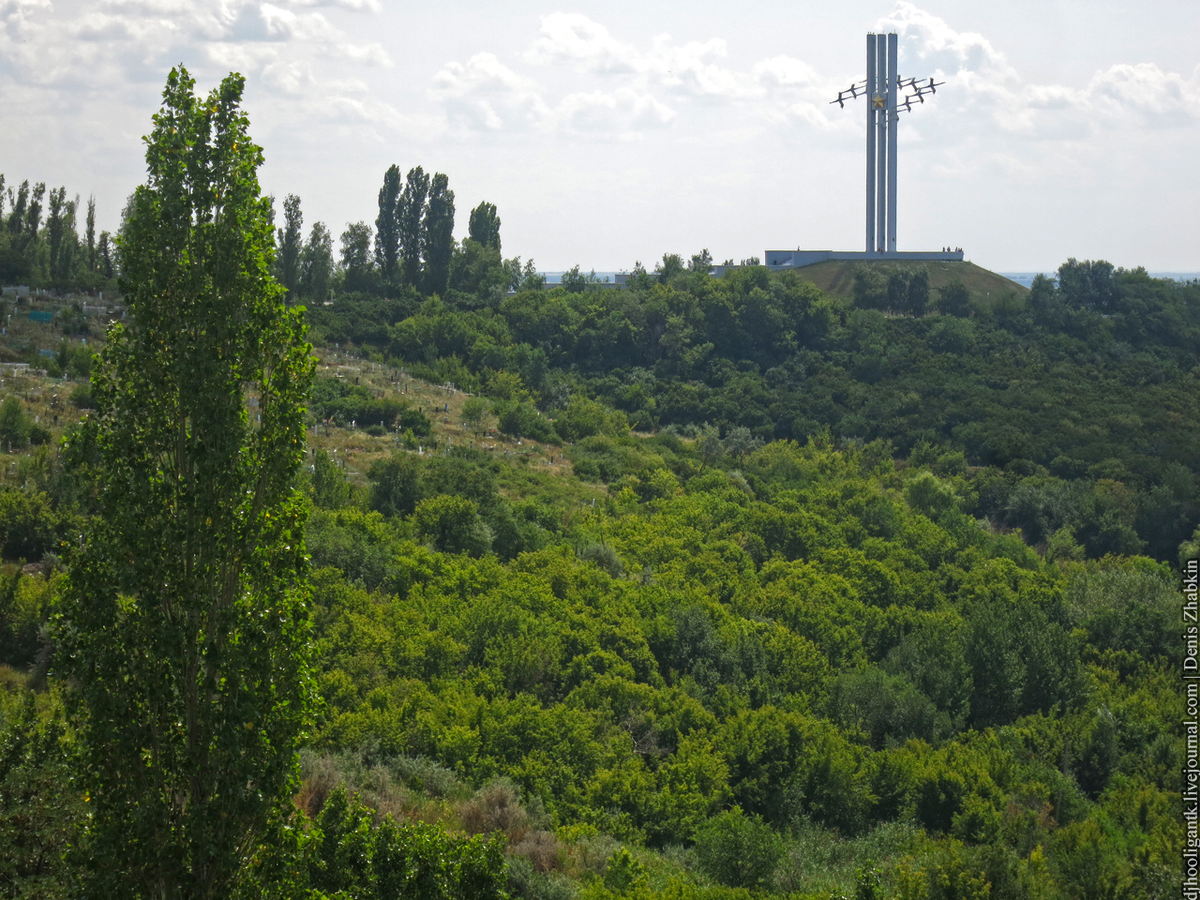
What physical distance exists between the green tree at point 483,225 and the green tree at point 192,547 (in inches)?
2535

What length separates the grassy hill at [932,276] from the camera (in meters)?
67.0

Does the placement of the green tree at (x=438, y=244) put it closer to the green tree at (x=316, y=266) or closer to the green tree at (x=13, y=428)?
the green tree at (x=316, y=266)

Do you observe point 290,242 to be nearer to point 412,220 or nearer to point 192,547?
point 412,220

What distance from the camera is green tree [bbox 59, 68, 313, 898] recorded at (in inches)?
A: 332

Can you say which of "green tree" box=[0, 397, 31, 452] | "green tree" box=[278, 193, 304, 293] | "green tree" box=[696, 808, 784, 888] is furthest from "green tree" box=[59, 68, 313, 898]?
"green tree" box=[278, 193, 304, 293]

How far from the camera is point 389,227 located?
213ft

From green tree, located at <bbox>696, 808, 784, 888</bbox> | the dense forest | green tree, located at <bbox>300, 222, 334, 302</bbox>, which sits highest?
green tree, located at <bbox>300, 222, 334, 302</bbox>

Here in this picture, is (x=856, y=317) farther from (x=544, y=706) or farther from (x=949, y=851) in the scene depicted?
(x=949, y=851)

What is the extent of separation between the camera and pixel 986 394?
54875 millimetres

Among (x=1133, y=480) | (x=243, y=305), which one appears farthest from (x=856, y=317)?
(x=243, y=305)

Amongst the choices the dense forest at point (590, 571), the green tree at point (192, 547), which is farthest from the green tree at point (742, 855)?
the green tree at point (192, 547)

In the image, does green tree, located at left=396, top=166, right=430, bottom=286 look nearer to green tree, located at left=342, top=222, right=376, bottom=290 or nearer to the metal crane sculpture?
green tree, located at left=342, top=222, right=376, bottom=290

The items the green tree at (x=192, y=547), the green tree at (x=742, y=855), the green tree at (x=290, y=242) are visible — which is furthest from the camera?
the green tree at (x=290, y=242)

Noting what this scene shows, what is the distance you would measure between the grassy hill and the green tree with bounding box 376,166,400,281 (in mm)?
26080
